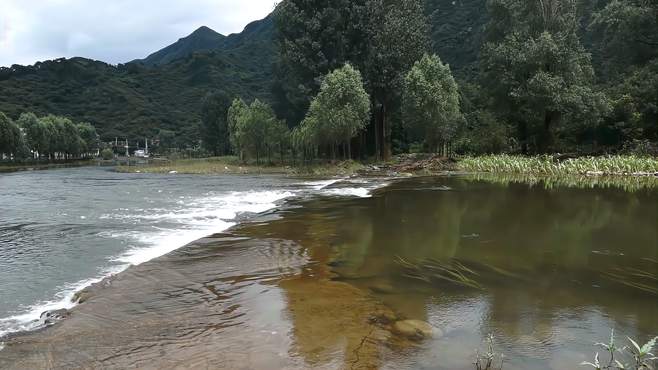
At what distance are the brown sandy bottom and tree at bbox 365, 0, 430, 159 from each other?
42001 mm

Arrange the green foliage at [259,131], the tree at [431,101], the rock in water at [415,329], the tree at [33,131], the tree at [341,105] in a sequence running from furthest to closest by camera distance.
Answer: the tree at [33,131] < the green foliage at [259,131] < the tree at [341,105] < the tree at [431,101] < the rock in water at [415,329]

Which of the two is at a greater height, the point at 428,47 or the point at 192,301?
the point at 428,47

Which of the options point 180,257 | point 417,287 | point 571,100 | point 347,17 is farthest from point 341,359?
point 347,17

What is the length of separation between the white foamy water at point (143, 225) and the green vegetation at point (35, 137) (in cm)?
6103

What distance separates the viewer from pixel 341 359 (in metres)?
5.01

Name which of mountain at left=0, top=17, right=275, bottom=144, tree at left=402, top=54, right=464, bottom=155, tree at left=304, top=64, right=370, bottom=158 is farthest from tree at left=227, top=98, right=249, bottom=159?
mountain at left=0, top=17, right=275, bottom=144

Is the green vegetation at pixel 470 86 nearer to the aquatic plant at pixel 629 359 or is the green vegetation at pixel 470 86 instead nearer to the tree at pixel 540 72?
the tree at pixel 540 72

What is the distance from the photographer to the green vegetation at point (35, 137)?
244ft

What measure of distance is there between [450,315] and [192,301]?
377cm

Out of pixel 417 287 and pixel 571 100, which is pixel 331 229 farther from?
pixel 571 100

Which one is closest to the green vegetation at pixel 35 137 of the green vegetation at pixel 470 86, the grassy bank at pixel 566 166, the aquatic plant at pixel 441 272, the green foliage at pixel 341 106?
the green vegetation at pixel 470 86

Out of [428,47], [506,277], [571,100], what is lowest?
[506,277]

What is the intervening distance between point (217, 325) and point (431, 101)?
3908cm

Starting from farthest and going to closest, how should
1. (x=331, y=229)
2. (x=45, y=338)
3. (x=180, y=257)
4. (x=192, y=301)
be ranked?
(x=331, y=229) < (x=180, y=257) < (x=192, y=301) < (x=45, y=338)
